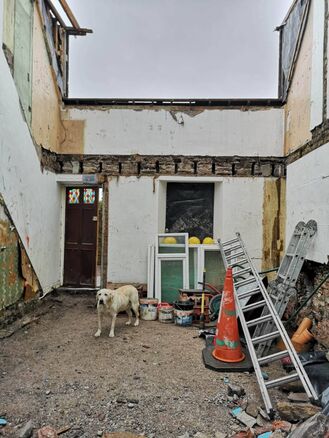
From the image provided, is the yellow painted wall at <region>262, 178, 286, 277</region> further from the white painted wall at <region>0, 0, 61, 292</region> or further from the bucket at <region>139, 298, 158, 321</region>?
the white painted wall at <region>0, 0, 61, 292</region>

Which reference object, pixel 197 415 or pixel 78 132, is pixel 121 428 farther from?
pixel 78 132

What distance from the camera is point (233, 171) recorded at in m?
6.38

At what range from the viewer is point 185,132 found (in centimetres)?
646

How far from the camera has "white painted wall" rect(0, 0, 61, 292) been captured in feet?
14.4

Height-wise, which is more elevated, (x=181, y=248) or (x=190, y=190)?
(x=190, y=190)

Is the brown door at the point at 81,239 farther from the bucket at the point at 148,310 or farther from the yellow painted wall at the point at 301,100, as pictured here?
the yellow painted wall at the point at 301,100

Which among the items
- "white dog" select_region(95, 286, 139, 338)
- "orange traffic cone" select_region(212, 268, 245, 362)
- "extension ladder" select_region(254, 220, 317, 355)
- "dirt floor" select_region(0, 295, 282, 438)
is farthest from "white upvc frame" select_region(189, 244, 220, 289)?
"orange traffic cone" select_region(212, 268, 245, 362)

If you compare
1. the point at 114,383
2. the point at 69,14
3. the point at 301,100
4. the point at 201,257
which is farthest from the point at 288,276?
the point at 69,14

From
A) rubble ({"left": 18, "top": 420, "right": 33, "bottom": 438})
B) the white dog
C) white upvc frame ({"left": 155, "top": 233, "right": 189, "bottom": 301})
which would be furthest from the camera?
Answer: white upvc frame ({"left": 155, "top": 233, "right": 189, "bottom": 301})

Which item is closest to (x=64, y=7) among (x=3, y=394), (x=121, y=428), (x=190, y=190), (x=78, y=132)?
(x=78, y=132)

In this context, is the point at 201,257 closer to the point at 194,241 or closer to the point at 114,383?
the point at 194,241

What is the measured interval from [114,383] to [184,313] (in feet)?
6.84

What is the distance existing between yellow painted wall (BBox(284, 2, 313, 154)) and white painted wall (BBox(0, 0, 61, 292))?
→ 4.68 metres

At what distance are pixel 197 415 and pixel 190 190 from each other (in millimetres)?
4897
